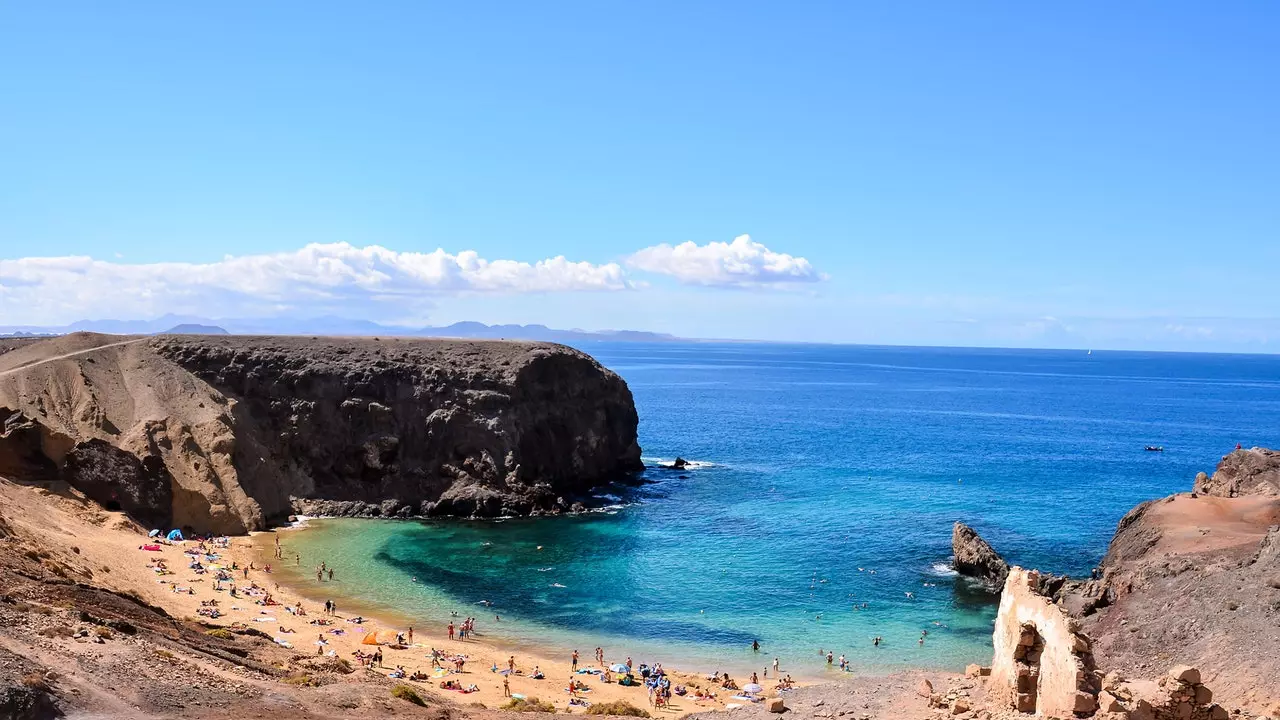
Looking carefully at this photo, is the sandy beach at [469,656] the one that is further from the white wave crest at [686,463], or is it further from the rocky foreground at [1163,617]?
the white wave crest at [686,463]

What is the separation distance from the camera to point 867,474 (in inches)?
3501

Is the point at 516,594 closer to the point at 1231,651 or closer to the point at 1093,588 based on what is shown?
the point at 1093,588

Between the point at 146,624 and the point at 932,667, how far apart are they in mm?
33674

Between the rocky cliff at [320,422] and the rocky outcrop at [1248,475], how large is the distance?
153ft

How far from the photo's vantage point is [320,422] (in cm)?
7725

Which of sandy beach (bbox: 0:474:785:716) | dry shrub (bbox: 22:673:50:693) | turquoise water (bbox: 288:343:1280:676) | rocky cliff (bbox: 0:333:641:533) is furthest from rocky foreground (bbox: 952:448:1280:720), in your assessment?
rocky cliff (bbox: 0:333:641:533)

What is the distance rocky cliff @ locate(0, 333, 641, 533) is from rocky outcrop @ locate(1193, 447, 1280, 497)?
46583 millimetres

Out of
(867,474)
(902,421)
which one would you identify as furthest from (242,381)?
(902,421)

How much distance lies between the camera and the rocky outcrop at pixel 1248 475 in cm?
5172

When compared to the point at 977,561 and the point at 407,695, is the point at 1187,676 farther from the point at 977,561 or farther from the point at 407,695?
the point at 977,561

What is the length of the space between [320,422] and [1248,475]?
224ft

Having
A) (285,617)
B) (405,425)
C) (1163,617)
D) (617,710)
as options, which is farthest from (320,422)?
(1163,617)

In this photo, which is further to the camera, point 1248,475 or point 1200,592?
point 1248,475

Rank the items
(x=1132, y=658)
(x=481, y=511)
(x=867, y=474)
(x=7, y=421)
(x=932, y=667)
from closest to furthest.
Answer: (x=1132, y=658), (x=932, y=667), (x=7, y=421), (x=481, y=511), (x=867, y=474)
